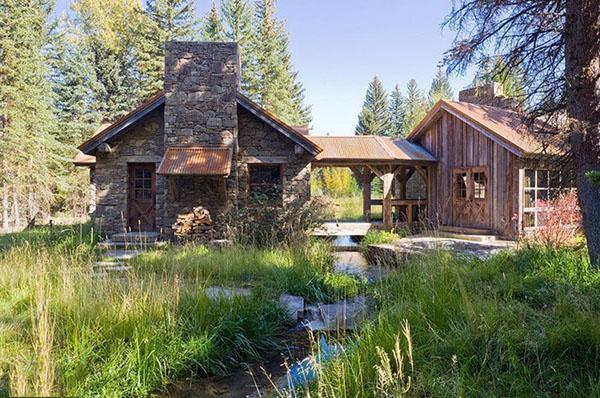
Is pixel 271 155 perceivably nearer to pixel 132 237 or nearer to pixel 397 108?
pixel 132 237

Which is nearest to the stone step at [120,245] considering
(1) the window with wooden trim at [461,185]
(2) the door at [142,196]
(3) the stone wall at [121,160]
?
(3) the stone wall at [121,160]

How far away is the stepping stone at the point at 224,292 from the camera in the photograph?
5348mm

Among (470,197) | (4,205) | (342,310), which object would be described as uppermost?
(470,197)

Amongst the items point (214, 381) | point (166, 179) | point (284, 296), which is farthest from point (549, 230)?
point (166, 179)

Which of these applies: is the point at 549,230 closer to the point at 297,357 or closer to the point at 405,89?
the point at 297,357

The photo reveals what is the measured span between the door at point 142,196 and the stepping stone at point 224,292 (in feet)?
24.3

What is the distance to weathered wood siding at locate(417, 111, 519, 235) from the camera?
1286 cm

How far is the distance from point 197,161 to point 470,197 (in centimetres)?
930

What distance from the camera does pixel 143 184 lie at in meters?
12.9

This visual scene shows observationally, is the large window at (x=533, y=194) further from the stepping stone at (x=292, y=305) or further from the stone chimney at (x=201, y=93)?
the stone chimney at (x=201, y=93)

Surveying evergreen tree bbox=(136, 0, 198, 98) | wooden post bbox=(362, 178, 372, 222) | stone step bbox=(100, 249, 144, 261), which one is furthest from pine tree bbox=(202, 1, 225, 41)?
stone step bbox=(100, 249, 144, 261)

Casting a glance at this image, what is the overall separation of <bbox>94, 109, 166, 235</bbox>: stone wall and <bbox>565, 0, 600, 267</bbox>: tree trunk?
10.4 metres

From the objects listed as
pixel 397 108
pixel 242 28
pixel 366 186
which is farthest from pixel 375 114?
pixel 366 186

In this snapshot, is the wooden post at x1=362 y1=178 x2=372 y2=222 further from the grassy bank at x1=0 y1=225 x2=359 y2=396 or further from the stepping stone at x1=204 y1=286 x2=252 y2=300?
the grassy bank at x1=0 y1=225 x2=359 y2=396
